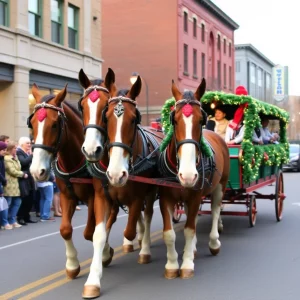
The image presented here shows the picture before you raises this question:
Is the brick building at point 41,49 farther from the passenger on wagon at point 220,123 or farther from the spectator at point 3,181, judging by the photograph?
the passenger on wagon at point 220,123

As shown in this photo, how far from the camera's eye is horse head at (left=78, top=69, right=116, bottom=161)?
5895mm

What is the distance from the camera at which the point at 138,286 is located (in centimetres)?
653

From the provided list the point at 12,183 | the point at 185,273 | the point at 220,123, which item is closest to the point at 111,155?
the point at 185,273

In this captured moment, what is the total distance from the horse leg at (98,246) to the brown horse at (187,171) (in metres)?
0.86

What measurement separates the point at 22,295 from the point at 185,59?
3417 cm

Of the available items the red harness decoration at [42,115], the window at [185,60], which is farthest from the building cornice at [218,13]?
the red harness decoration at [42,115]

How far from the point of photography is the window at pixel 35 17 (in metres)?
21.5

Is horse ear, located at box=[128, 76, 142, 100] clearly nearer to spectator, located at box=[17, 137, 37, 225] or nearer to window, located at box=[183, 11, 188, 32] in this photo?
spectator, located at box=[17, 137, 37, 225]

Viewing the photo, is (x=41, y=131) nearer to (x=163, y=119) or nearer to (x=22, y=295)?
(x=22, y=295)

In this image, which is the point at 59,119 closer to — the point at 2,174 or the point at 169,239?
the point at 169,239

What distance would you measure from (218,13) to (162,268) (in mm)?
40437

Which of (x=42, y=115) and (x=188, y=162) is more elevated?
(x=42, y=115)

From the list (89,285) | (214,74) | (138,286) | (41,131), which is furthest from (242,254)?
(214,74)

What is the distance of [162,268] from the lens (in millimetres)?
7445
